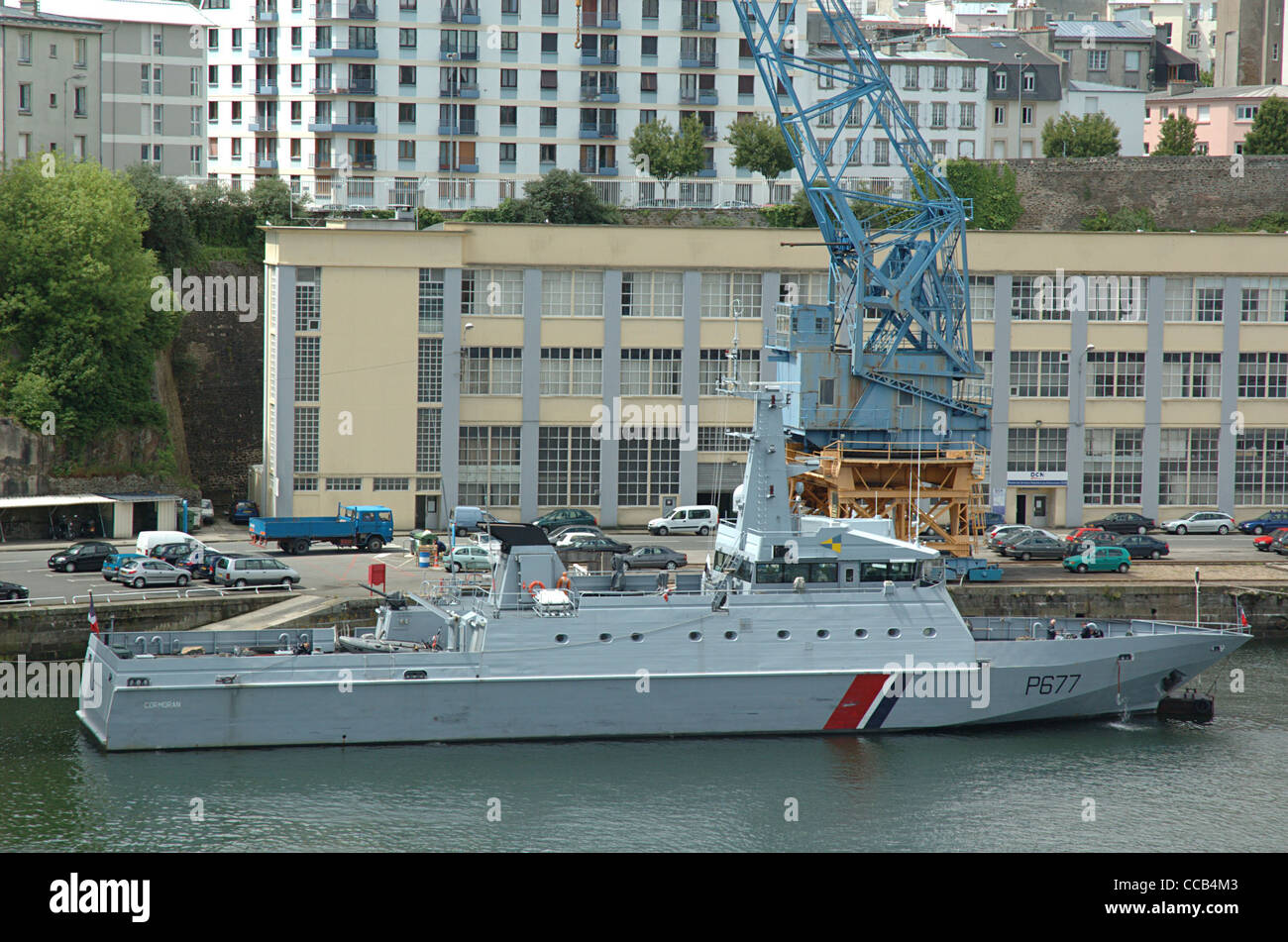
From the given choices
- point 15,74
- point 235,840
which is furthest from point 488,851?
point 15,74

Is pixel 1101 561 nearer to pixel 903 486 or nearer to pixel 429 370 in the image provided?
pixel 903 486

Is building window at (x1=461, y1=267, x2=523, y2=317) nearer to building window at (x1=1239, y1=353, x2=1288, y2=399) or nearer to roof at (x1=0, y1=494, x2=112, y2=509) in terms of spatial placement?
roof at (x1=0, y1=494, x2=112, y2=509)

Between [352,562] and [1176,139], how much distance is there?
54561 millimetres

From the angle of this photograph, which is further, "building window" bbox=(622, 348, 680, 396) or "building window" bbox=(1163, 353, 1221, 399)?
"building window" bbox=(1163, 353, 1221, 399)

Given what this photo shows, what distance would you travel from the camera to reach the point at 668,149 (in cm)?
6750

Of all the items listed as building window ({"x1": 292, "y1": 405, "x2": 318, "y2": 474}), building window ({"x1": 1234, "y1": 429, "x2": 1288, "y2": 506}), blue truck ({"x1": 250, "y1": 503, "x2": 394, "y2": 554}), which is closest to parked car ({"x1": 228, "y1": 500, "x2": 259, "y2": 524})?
building window ({"x1": 292, "y1": 405, "x2": 318, "y2": 474})

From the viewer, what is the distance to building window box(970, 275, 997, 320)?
5347cm

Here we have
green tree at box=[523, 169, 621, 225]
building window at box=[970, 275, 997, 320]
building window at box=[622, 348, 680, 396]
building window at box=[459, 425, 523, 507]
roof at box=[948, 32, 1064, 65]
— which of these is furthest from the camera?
roof at box=[948, 32, 1064, 65]

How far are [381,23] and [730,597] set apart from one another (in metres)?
46.4

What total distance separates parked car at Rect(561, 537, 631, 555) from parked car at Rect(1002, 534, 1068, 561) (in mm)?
11832

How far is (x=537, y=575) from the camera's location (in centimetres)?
3100

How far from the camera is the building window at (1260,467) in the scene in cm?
5497

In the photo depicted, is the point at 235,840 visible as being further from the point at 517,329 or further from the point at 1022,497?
the point at 1022,497

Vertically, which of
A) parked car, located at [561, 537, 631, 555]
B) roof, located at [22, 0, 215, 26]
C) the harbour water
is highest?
roof, located at [22, 0, 215, 26]
